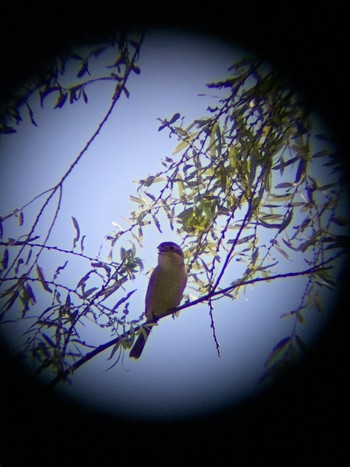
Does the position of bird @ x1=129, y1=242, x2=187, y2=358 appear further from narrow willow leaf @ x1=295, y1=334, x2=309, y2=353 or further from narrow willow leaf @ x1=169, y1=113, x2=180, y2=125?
narrow willow leaf @ x1=295, y1=334, x2=309, y2=353

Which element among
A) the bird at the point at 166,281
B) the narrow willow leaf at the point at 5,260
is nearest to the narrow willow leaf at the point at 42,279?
the narrow willow leaf at the point at 5,260

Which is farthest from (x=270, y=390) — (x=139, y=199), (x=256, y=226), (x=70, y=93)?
(x=70, y=93)

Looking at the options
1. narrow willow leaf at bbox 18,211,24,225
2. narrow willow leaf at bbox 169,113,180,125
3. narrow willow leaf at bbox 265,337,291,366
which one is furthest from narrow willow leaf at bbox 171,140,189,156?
narrow willow leaf at bbox 265,337,291,366

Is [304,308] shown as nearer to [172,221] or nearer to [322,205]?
[322,205]

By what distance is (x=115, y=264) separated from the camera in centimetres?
210

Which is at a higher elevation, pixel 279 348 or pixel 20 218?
pixel 20 218

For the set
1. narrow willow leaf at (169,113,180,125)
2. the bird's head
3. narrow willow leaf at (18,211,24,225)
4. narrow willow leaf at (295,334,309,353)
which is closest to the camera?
narrow willow leaf at (295,334,309,353)

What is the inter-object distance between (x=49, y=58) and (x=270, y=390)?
1802 mm

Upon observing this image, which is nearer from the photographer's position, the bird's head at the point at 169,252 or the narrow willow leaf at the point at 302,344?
the narrow willow leaf at the point at 302,344

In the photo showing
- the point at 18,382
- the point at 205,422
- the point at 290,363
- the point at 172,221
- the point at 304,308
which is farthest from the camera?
the point at 172,221

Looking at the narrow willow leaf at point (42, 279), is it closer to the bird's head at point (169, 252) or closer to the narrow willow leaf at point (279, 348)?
the narrow willow leaf at point (279, 348)

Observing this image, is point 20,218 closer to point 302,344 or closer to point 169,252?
point 302,344

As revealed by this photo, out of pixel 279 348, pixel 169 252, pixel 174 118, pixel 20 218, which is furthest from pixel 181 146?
pixel 169 252

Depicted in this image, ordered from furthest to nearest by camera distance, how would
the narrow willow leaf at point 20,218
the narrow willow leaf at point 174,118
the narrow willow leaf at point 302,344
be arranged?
the narrow willow leaf at point 174,118, the narrow willow leaf at point 20,218, the narrow willow leaf at point 302,344
